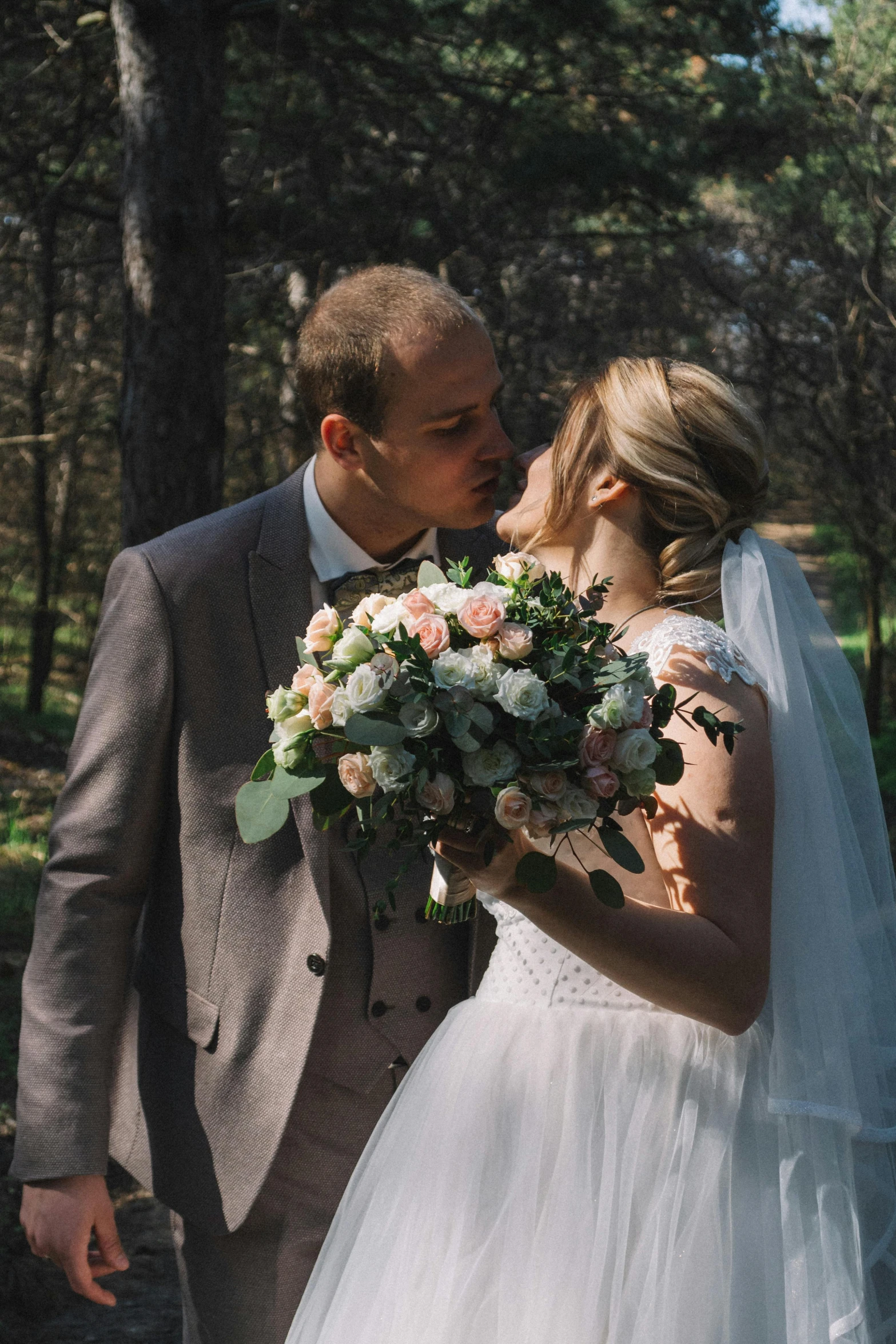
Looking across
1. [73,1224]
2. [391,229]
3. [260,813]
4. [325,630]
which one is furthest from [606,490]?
[391,229]

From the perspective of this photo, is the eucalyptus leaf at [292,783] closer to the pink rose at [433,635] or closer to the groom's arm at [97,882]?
the pink rose at [433,635]

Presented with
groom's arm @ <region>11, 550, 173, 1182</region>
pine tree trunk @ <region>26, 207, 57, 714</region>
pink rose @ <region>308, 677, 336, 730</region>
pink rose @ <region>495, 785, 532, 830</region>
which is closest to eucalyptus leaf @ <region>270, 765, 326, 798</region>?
pink rose @ <region>308, 677, 336, 730</region>

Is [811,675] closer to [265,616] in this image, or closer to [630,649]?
[630,649]

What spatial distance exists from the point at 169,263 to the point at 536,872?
432 cm

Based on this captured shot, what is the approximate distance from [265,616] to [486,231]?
831 centimetres

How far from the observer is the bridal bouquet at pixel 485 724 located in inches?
67.2

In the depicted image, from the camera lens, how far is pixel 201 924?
98.7 inches

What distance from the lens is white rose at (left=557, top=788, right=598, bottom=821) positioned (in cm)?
173

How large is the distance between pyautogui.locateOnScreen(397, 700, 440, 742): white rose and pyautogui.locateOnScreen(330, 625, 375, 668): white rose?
12 cm

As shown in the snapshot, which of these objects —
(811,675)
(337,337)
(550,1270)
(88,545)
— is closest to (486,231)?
(88,545)

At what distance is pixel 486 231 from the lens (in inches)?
399

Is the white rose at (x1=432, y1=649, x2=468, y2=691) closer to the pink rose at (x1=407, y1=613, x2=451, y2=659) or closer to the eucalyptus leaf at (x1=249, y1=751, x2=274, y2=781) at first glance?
the pink rose at (x1=407, y1=613, x2=451, y2=659)

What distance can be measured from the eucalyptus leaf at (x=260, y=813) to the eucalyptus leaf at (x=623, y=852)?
0.48 metres

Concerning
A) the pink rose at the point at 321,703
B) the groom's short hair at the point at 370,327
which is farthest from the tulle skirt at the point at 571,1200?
the groom's short hair at the point at 370,327
